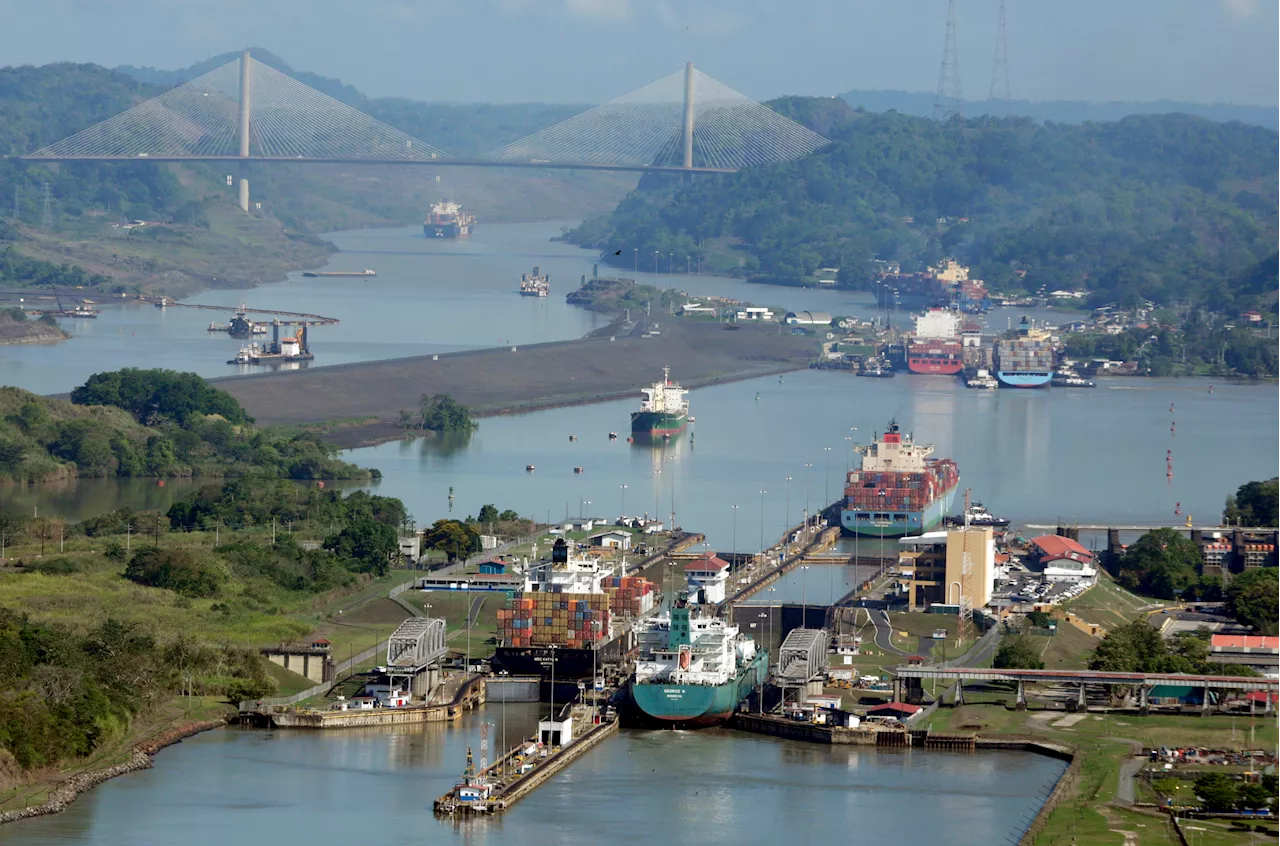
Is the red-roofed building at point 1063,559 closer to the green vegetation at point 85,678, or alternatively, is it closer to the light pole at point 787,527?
the light pole at point 787,527

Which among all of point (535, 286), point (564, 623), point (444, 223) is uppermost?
point (444, 223)

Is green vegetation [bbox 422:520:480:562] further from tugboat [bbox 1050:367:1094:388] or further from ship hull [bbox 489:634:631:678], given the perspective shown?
tugboat [bbox 1050:367:1094:388]

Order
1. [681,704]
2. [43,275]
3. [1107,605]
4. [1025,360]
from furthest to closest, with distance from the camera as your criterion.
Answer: [43,275]
[1025,360]
[1107,605]
[681,704]

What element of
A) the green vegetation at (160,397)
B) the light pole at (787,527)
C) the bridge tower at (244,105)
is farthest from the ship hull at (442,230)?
the light pole at (787,527)

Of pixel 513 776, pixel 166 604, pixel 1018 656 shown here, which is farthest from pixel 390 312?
pixel 513 776

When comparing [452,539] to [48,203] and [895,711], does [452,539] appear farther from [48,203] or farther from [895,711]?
[48,203]

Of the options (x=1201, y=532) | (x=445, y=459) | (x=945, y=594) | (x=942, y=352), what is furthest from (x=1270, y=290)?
(x=945, y=594)

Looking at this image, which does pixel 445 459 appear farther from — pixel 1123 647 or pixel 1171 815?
pixel 1171 815
